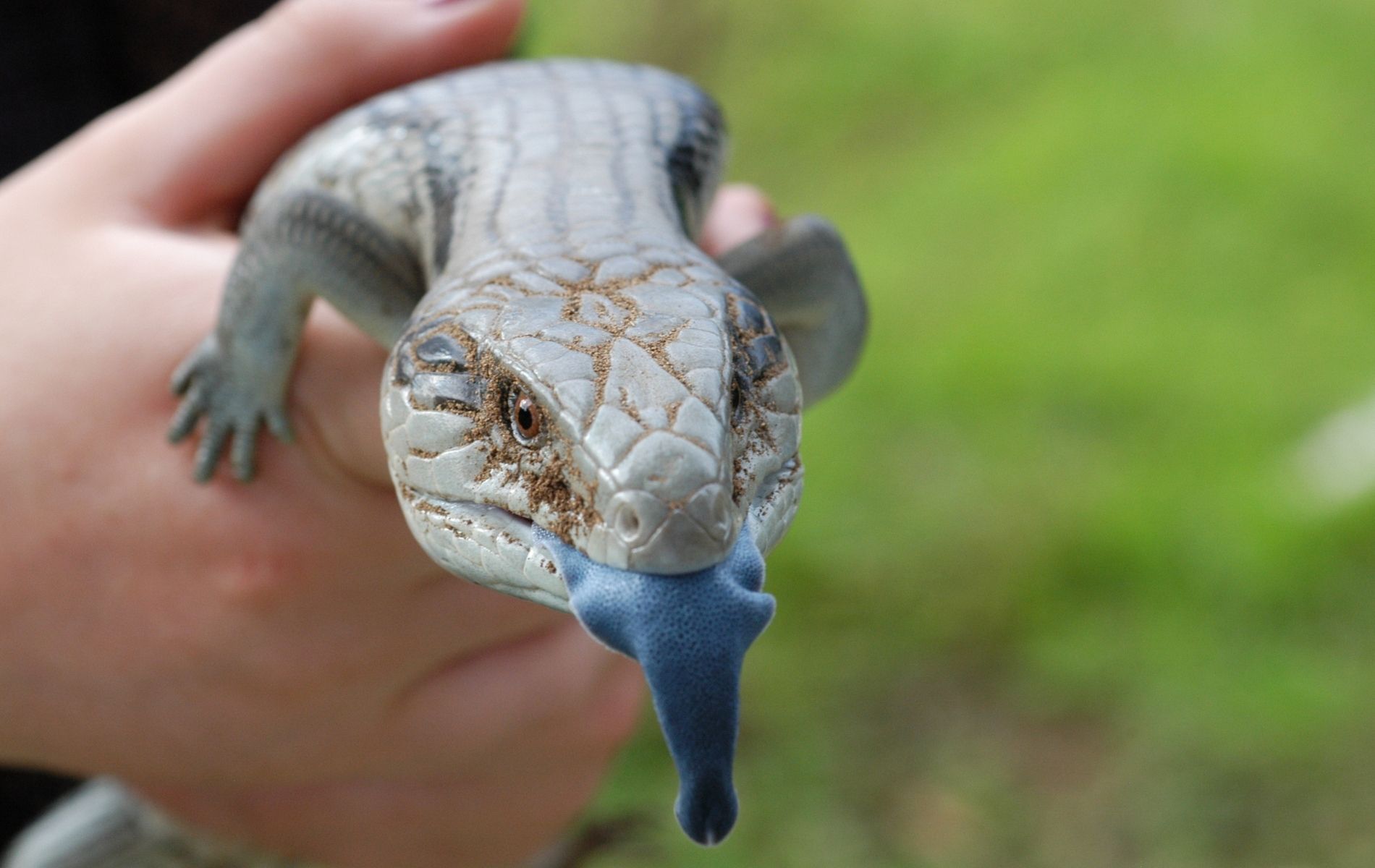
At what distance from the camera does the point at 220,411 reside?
1839 mm

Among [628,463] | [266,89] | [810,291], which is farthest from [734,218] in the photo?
[628,463]

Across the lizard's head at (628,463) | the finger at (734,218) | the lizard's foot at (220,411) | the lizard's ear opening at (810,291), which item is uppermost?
the lizard's head at (628,463)

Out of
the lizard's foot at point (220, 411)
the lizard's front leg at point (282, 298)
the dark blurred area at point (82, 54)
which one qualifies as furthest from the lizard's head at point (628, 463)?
the dark blurred area at point (82, 54)

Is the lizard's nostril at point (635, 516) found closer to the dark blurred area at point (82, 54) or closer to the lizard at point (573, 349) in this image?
the lizard at point (573, 349)

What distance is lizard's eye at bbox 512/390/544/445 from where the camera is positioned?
3.99 ft

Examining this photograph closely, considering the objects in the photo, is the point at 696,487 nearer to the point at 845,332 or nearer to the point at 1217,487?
the point at 845,332

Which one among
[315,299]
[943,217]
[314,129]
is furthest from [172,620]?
[943,217]

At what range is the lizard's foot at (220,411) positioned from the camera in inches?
71.1

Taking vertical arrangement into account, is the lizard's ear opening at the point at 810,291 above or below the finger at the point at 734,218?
above

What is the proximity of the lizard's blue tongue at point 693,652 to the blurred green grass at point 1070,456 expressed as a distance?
1997 mm

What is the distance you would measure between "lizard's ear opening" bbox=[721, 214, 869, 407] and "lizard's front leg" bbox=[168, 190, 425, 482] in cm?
42

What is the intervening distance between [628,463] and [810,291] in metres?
0.71

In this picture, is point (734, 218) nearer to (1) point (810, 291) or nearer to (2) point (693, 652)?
(1) point (810, 291)

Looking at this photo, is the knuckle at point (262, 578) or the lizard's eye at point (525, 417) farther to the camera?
the knuckle at point (262, 578)
